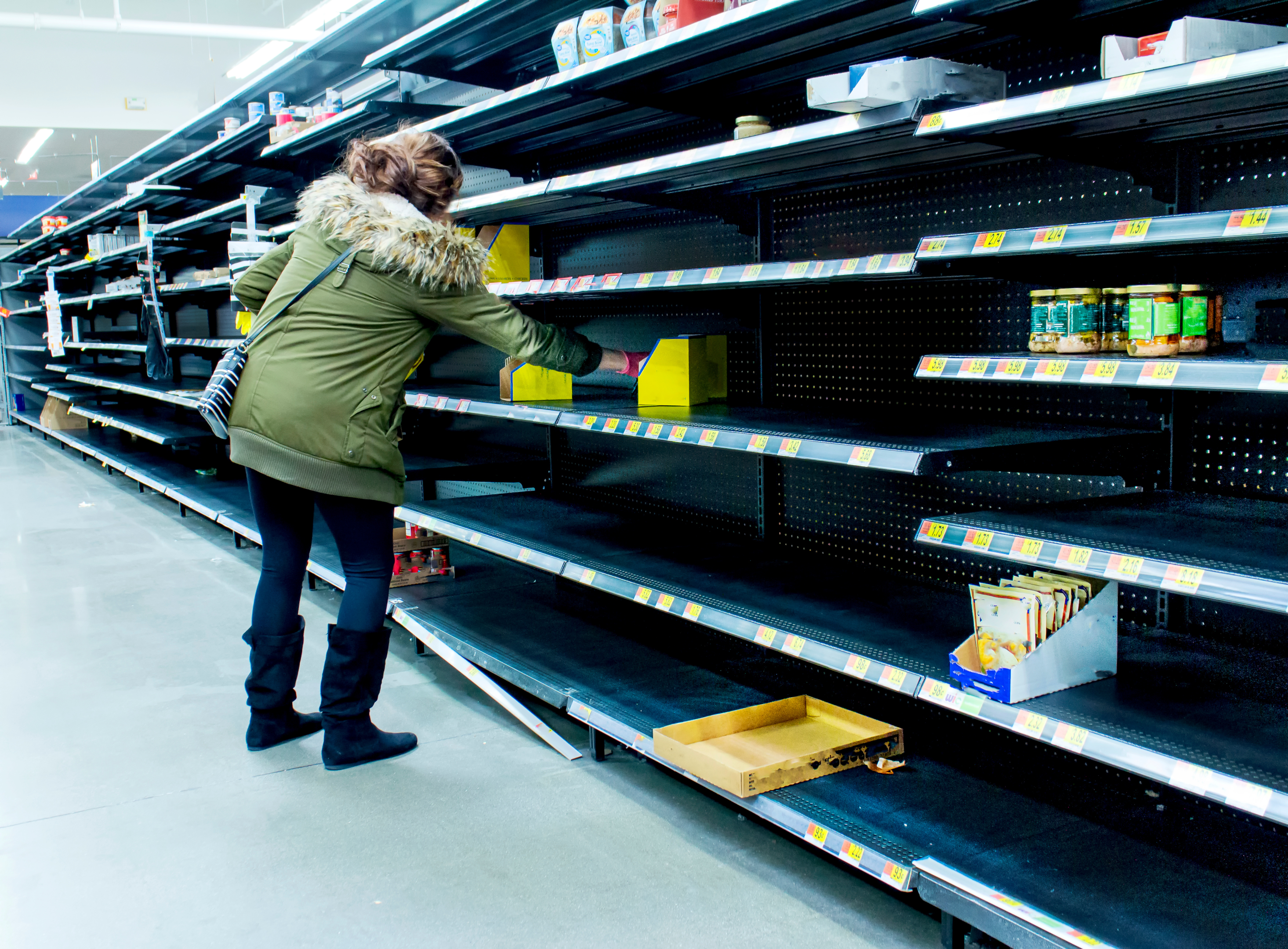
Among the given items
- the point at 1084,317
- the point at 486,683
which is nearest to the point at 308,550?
the point at 486,683

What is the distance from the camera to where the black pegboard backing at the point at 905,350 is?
2.69m

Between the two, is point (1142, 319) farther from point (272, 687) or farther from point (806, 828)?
point (272, 687)

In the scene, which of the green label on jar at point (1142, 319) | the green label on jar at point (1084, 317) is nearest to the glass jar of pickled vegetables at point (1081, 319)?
the green label on jar at point (1084, 317)

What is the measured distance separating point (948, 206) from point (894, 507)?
0.87m

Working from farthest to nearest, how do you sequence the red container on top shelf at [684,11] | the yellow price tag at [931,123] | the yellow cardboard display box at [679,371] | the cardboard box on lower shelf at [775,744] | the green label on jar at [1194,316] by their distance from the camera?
the yellow cardboard display box at [679,371], the red container on top shelf at [684,11], the cardboard box on lower shelf at [775,744], the yellow price tag at [931,123], the green label on jar at [1194,316]

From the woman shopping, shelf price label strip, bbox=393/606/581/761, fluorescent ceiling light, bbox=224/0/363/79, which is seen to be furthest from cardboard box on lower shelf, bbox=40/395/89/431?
the woman shopping

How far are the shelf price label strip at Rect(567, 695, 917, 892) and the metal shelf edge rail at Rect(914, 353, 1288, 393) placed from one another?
935 millimetres

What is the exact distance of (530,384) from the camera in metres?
3.95

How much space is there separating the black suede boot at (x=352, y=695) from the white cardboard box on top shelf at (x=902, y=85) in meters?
1.84

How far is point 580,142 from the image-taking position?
14.0 ft

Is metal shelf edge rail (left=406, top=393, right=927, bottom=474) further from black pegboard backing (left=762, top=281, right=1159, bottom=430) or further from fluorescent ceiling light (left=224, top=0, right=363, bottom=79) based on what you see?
fluorescent ceiling light (left=224, top=0, right=363, bottom=79)

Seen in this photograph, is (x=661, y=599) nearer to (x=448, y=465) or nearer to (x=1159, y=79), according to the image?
(x=1159, y=79)

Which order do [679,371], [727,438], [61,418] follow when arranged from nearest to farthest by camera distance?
[727,438] → [679,371] → [61,418]

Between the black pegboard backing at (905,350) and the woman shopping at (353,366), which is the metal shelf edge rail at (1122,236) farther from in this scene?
the woman shopping at (353,366)
